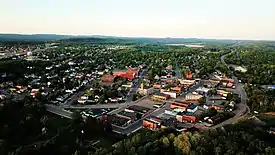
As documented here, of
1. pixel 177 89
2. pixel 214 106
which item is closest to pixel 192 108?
pixel 214 106

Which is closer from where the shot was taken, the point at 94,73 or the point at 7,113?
the point at 7,113

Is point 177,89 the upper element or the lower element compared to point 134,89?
upper

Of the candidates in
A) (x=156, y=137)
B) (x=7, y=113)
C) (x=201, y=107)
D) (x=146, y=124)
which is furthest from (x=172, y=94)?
(x=7, y=113)

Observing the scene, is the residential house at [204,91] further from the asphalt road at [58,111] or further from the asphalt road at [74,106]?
the asphalt road at [58,111]

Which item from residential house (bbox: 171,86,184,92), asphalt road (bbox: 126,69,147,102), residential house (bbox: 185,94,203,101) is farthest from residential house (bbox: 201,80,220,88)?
asphalt road (bbox: 126,69,147,102)

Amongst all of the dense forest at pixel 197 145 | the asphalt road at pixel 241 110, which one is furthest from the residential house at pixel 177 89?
the dense forest at pixel 197 145

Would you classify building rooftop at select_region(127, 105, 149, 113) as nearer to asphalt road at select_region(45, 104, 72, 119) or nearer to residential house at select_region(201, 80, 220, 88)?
asphalt road at select_region(45, 104, 72, 119)

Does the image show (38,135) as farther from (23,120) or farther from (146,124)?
(146,124)

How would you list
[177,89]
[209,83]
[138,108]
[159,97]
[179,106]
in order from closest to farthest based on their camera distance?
[138,108] < [179,106] < [159,97] < [177,89] < [209,83]

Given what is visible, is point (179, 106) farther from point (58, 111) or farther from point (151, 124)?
point (58, 111)

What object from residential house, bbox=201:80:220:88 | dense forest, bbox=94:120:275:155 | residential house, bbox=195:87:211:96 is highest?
dense forest, bbox=94:120:275:155

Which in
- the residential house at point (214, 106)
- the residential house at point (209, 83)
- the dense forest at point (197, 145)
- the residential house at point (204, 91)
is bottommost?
the residential house at point (209, 83)
